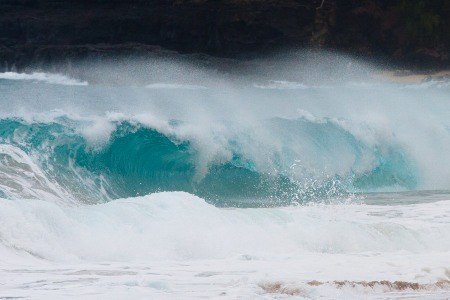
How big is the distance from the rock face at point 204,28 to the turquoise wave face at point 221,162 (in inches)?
925

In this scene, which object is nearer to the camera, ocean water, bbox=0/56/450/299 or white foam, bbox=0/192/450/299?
white foam, bbox=0/192/450/299

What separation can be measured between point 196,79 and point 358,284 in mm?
25354

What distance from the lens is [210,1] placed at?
147 feet

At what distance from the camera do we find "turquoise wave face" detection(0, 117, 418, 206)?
1369 cm

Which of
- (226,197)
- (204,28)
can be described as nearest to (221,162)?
(226,197)

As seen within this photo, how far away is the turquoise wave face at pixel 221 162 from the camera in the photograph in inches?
539

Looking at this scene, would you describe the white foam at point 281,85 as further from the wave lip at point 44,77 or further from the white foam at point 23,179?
the white foam at point 23,179

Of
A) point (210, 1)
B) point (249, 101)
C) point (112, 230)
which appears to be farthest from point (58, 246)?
point (210, 1)

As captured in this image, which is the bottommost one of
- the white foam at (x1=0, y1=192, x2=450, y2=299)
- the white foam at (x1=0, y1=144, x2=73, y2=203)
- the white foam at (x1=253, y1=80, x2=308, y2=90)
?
the white foam at (x1=0, y1=192, x2=450, y2=299)

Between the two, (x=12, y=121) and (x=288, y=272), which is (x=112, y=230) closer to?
(x=288, y=272)

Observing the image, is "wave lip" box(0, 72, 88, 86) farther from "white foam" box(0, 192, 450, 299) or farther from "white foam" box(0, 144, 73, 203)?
"white foam" box(0, 192, 450, 299)

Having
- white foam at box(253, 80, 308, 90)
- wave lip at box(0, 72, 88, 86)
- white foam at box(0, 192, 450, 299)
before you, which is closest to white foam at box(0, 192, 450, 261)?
white foam at box(0, 192, 450, 299)

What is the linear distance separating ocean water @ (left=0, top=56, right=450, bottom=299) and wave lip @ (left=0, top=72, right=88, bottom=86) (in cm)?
914

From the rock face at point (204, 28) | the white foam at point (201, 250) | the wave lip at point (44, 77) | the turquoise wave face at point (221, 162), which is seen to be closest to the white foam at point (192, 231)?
the white foam at point (201, 250)
